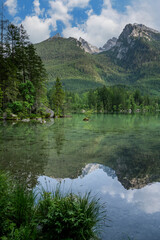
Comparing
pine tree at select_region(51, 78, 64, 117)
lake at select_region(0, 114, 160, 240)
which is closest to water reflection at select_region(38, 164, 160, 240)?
lake at select_region(0, 114, 160, 240)

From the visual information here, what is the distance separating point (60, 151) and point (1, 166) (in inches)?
190

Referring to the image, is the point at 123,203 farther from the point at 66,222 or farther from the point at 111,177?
the point at 66,222

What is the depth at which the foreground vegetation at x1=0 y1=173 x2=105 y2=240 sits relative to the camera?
3819 mm

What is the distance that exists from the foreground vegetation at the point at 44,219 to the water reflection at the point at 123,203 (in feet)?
2.72

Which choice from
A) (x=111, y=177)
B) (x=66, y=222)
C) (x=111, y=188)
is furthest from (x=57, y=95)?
(x=66, y=222)

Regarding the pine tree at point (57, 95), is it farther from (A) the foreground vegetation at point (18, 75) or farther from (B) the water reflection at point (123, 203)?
(B) the water reflection at point (123, 203)

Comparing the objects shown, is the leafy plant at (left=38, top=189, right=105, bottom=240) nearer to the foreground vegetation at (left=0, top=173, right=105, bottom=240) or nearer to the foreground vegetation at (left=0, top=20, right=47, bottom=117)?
the foreground vegetation at (left=0, top=173, right=105, bottom=240)

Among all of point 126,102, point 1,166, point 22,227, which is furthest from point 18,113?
point 126,102

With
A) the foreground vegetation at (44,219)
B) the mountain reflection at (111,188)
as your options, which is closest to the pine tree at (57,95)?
the mountain reflection at (111,188)

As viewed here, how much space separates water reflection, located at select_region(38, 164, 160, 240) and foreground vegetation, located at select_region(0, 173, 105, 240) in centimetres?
83

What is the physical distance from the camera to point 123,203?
20.6 feet

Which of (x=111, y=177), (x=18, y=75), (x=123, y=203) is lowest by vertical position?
(x=111, y=177)

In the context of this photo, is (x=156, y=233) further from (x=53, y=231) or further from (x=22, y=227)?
(x=22, y=227)

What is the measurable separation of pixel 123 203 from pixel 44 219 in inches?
127
